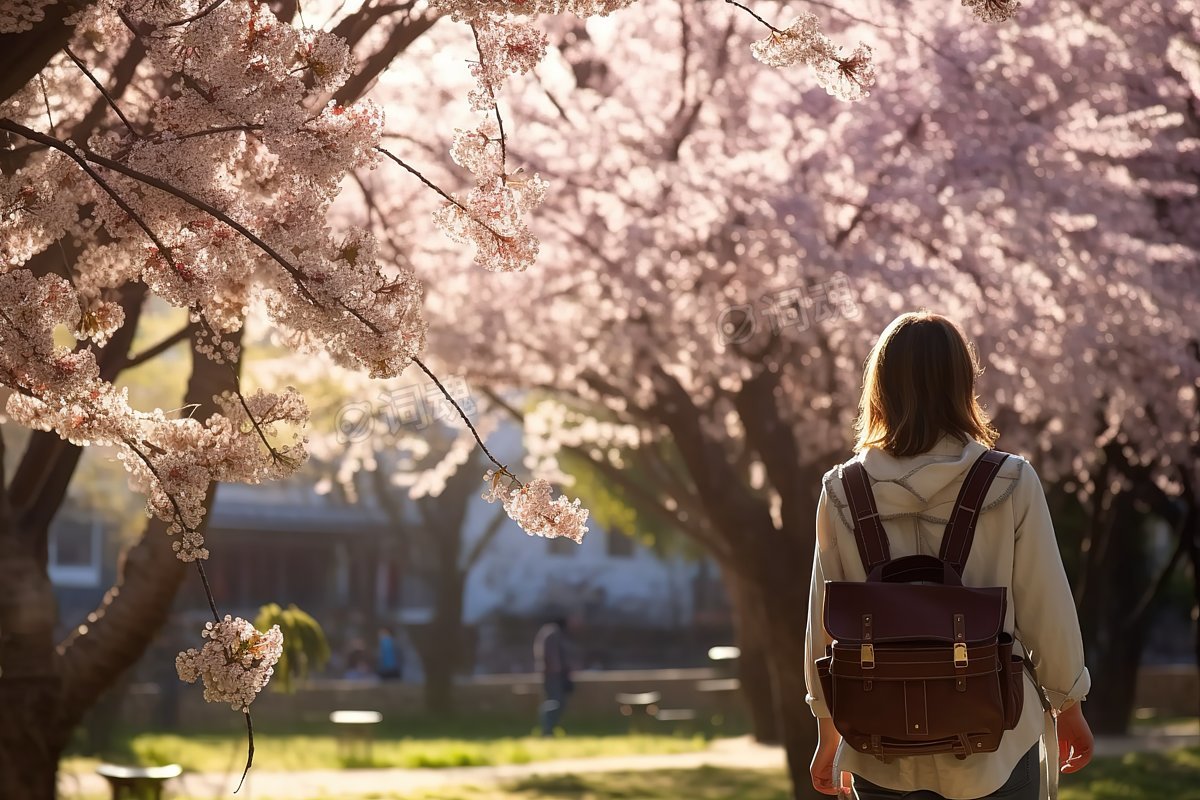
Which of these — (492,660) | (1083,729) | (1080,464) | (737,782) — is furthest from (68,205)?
(492,660)

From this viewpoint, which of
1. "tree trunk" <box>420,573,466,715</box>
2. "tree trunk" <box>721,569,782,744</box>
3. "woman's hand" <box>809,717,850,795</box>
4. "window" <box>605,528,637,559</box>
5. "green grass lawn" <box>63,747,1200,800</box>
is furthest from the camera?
"window" <box>605,528,637,559</box>

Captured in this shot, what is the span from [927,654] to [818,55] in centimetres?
166

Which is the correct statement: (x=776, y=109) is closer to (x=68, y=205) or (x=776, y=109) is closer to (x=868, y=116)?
(x=868, y=116)

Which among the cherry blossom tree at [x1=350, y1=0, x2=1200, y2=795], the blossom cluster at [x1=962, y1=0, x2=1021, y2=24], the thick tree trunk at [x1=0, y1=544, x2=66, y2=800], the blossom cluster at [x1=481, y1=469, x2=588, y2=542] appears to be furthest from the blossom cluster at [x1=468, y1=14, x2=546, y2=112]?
the cherry blossom tree at [x1=350, y1=0, x2=1200, y2=795]

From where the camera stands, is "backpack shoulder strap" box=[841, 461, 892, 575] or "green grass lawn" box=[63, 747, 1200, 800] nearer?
"backpack shoulder strap" box=[841, 461, 892, 575]

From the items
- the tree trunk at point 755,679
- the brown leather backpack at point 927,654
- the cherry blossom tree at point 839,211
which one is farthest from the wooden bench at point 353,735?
the brown leather backpack at point 927,654

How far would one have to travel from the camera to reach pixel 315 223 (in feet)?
14.0

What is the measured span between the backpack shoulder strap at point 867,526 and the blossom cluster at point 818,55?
1.17 metres

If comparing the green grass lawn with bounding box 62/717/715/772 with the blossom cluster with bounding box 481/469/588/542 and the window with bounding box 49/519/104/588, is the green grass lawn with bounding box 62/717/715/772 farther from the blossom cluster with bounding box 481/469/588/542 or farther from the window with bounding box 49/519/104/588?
the window with bounding box 49/519/104/588

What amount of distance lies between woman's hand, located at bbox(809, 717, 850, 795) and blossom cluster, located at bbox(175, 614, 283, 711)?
1453mm

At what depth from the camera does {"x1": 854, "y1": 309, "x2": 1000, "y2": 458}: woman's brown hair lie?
357cm

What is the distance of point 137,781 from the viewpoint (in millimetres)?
10586

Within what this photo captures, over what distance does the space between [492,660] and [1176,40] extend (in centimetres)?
3768

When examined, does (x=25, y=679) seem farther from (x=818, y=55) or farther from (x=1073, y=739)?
(x=1073, y=739)
